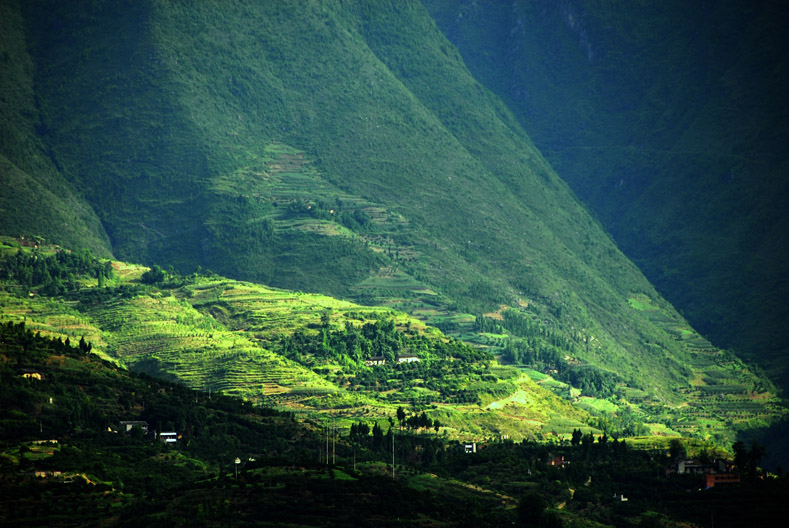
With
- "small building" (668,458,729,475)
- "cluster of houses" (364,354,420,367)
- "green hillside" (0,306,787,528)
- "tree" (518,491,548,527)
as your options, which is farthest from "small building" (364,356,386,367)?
"tree" (518,491,548,527)

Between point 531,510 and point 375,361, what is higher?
point 375,361

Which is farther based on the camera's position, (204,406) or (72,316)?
(72,316)

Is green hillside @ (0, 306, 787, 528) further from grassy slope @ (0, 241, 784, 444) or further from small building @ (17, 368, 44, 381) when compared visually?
grassy slope @ (0, 241, 784, 444)

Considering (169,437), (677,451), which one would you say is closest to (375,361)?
(677,451)

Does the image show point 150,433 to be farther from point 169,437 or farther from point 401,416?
point 401,416

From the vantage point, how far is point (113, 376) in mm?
155500

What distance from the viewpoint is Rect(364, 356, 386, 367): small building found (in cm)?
19412

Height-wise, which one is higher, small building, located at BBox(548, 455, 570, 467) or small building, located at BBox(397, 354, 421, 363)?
small building, located at BBox(397, 354, 421, 363)

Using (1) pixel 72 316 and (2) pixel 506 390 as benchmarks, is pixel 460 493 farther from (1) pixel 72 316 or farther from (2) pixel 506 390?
(1) pixel 72 316

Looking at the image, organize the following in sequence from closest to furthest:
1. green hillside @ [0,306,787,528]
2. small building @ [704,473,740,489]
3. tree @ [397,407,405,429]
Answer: green hillside @ [0,306,787,528]
small building @ [704,473,740,489]
tree @ [397,407,405,429]

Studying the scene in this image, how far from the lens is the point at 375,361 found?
640ft

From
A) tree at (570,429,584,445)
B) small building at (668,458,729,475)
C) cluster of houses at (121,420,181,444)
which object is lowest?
small building at (668,458,729,475)

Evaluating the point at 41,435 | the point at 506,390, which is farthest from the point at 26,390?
the point at 506,390

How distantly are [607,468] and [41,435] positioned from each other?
50.3 meters
